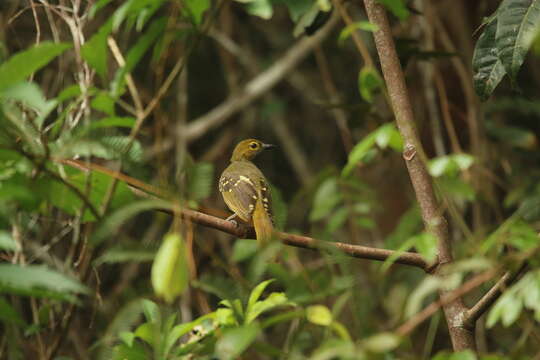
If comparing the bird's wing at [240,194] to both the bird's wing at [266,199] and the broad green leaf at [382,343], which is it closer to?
the bird's wing at [266,199]

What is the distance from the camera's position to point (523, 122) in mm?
4977

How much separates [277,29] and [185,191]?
563 cm

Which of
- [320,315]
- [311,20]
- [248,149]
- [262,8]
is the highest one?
[262,8]

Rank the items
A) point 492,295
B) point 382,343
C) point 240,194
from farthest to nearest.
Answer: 1. point 240,194
2. point 492,295
3. point 382,343

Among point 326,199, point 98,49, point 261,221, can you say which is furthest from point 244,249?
point 98,49

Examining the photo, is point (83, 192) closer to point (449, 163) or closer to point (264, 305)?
point (264, 305)

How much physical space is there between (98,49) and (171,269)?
2.55ft

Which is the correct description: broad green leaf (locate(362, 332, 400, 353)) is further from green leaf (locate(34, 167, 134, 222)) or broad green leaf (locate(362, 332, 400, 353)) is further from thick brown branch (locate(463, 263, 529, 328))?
green leaf (locate(34, 167, 134, 222))

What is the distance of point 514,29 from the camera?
7.64ft

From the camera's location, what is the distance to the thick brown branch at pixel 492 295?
1852 mm

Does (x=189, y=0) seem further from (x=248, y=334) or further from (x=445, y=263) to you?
(x=445, y=263)

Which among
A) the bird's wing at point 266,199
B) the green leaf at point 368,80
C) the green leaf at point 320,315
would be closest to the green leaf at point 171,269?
the green leaf at point 320,315

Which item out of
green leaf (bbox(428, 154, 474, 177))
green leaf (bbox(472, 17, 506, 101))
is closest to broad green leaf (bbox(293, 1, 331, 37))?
green leaf (bbox(472, 17, 506, 101))

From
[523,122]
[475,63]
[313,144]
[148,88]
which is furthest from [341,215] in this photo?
[313,144]
